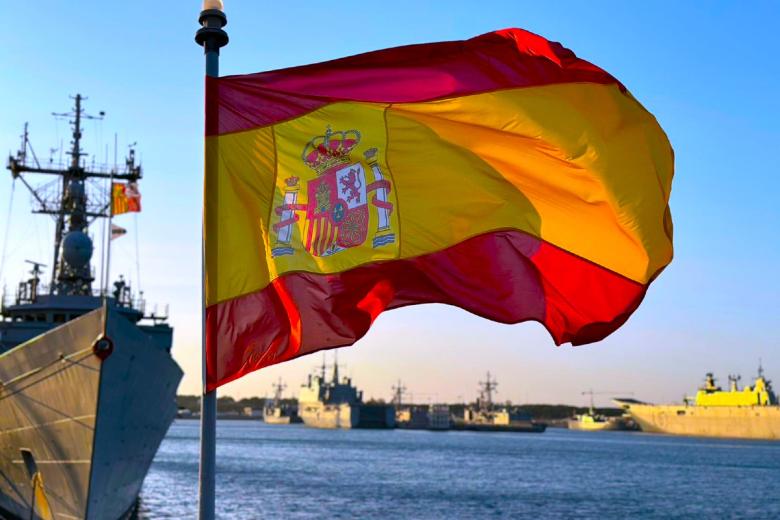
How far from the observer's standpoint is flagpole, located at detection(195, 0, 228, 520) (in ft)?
18.3

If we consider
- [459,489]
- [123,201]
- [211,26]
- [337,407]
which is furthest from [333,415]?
[211,26]

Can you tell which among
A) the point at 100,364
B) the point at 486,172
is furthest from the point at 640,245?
the point at 100,364

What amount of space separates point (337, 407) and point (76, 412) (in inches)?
6269

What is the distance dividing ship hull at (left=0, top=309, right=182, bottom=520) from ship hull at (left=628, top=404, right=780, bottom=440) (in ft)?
425

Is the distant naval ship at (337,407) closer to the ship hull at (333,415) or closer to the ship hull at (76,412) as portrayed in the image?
the ship hull at (333,415)

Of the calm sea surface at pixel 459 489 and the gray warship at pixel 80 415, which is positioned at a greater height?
the gray warship at pixel 80 415

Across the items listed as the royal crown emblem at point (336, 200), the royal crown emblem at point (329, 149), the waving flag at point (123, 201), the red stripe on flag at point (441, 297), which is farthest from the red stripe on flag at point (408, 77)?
the waving flag at point (123, 201)

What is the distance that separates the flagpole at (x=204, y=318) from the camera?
5578 millimetres

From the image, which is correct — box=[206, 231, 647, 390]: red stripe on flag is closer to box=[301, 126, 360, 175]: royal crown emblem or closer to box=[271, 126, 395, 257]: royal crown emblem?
box=[271, 126, 395, 257]: royal crown emblem

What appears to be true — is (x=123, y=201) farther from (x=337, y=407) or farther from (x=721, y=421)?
(x=337, y=407)

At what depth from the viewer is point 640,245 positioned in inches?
254

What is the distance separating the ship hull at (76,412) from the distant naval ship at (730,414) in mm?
129635

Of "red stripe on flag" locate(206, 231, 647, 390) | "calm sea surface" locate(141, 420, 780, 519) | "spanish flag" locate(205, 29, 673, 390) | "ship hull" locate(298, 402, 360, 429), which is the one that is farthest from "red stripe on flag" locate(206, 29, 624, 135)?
"ship hull" locate(298, 402, 360, 429)

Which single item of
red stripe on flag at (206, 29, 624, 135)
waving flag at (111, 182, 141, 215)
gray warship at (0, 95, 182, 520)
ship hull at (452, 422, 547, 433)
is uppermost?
waving flag at (111, 182, 141, 215)
